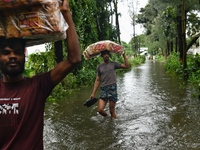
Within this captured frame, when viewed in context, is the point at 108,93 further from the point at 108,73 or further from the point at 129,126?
the point at 129,126

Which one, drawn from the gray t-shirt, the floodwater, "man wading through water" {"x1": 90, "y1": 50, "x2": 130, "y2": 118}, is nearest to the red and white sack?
"man wading through water" {"x1": 90, "y1": 50, "x2": 130, "y2": 118}

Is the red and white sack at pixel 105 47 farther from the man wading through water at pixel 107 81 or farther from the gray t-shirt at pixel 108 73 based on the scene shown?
the gray t-shirt at pixel 108 73

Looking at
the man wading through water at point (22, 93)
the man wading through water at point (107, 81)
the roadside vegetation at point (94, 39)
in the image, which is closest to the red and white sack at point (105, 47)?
the man wading through water at point (107, 81)

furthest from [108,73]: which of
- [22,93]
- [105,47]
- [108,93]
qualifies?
[22,93]

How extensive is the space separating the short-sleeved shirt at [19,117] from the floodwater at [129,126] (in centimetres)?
322

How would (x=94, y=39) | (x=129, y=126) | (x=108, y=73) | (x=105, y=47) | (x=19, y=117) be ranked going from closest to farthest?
(x=19, y=117) → (x=129, y=126) → (x=105, y=47) → (x=108, y=73) → (x=94, y=39)

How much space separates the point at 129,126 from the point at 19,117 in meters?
4.79

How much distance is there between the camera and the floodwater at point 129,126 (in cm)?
548

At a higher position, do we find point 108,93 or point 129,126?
point 108,93

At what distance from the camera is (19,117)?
2227mm

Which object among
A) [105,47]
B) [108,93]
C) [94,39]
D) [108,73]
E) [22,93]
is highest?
[94,39]

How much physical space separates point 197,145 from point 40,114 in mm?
3760

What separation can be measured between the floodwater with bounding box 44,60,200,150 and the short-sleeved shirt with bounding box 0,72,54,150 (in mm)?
3219

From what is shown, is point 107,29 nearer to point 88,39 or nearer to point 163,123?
point 88,39
